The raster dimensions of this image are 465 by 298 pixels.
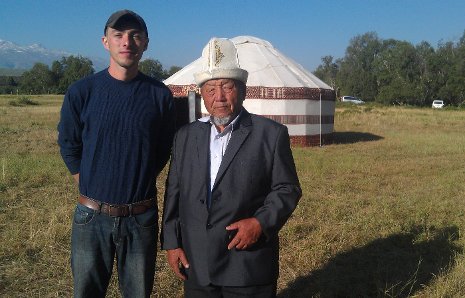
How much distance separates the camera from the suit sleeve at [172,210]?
2.23 m

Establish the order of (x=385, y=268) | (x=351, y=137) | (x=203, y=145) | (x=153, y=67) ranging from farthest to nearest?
(x=153, y=67), (x=351, y=137), (x=385, y=268), (x=203, y=145)

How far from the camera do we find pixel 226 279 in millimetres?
2109

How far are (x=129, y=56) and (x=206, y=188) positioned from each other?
29.0 inches

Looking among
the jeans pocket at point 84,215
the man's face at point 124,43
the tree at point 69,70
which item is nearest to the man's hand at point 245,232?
the jeans pocket at point 84,215

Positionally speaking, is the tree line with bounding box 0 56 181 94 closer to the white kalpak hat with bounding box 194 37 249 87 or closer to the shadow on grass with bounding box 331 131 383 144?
the shadow on grass with bounding box 331 131 383 144

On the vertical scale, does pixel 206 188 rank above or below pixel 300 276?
above

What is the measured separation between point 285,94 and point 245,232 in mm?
10116

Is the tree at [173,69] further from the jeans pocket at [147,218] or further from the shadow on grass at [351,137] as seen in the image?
the jeans pocket at [147,218]

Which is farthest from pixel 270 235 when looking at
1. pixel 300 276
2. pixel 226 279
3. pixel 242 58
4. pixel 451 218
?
pixel 242 58

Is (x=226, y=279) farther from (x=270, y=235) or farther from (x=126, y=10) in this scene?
(x=126, y=10)

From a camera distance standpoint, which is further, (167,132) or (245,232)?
(167,132)

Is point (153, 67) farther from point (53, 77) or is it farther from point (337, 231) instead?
Answer: point (337, 231)

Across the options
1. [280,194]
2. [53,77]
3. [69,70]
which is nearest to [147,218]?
[280,194]

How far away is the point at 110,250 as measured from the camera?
2367 mm
